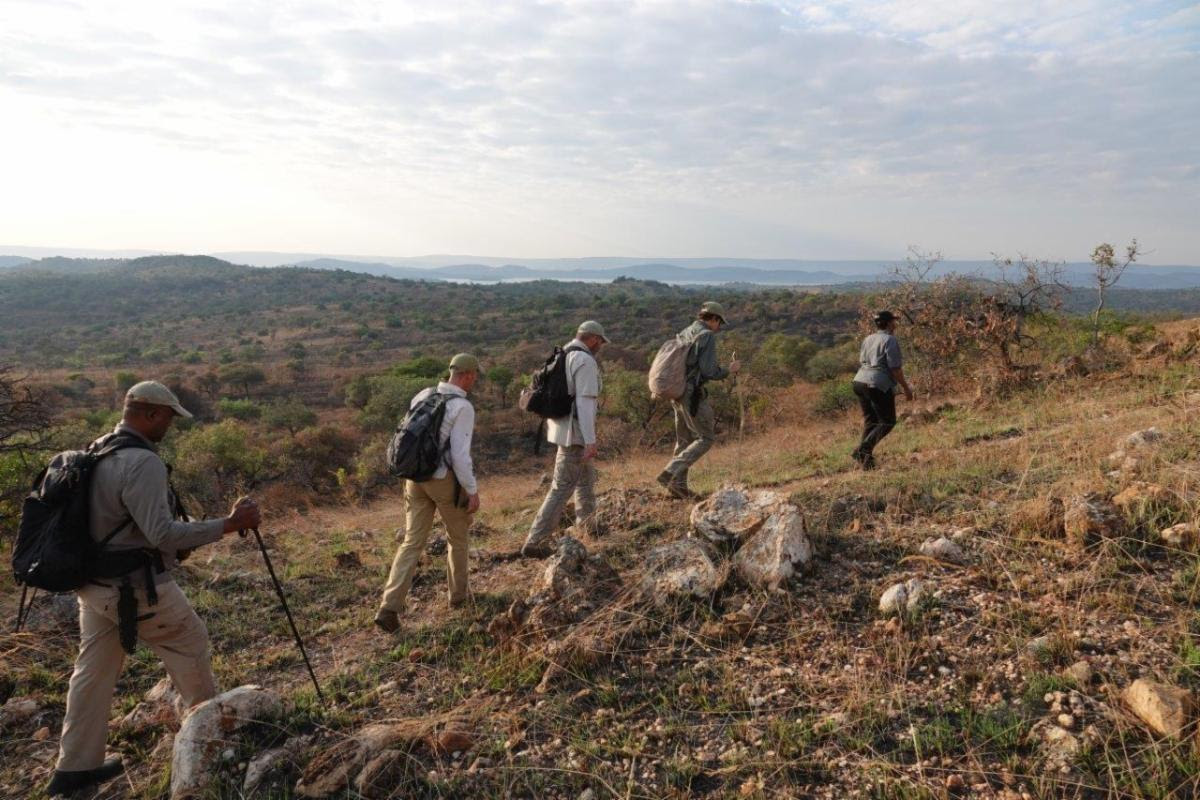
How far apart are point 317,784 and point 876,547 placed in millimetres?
3404

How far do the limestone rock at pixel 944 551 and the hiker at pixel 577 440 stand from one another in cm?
237

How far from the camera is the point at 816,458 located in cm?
863

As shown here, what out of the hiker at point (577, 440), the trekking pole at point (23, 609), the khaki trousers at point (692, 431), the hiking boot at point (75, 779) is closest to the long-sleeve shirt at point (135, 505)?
the trekking pole at point (23, 609)

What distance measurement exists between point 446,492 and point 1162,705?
359 cm

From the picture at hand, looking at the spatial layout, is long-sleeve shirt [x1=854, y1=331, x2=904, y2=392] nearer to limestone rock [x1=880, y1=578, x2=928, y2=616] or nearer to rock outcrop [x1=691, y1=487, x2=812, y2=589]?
rock outcrop [x1=691, y1=487, x2=812, y2=589]

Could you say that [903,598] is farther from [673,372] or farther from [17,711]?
[17,711]

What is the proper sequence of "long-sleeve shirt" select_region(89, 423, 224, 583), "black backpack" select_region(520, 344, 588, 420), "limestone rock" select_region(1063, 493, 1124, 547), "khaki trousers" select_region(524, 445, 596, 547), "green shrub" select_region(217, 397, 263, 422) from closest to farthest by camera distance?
"long-sleeve shirt" select_region(89, 423, 224, 583) → "limestone rock" select_region(1063, 493, 1124, 547) → "black backpack" select_region(520, 344, 588, 420) → "khaki trousers" select_region(524, 445, 596, 547) → "green shrub" select_region(217, 397, 263, 422)

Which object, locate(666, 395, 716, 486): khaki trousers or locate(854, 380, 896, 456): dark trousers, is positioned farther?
locate(854, 380, 896, 456): dark trousers

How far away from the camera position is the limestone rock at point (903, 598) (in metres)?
3.55

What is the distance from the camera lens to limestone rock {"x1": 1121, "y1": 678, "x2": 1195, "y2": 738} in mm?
2443

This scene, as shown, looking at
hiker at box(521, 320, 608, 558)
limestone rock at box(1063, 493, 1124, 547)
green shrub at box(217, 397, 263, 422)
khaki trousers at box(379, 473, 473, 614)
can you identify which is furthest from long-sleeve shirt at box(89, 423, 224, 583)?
green shrub at box(217, 397, 263, 422)

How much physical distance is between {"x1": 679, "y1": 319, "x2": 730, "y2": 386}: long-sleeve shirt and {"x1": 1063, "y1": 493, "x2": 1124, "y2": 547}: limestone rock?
8.63 feet

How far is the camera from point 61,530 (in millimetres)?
2881

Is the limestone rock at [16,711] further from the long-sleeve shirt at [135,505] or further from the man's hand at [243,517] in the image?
the man's hand at [243,517]
